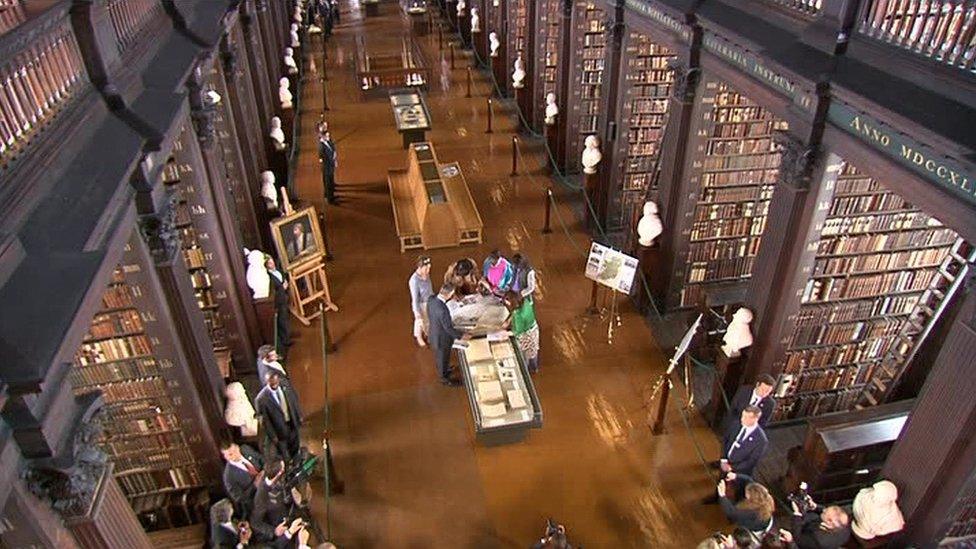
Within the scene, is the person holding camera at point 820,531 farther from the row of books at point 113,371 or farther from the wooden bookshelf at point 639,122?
the row of books at point 113,371

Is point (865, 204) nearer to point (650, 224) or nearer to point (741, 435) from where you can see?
point (741, 435)

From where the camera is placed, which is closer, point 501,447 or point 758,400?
point 758,400

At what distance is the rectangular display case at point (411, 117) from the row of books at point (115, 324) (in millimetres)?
8070

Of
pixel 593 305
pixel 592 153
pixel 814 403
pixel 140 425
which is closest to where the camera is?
pixel 140 425

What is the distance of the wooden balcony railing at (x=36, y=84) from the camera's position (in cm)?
340

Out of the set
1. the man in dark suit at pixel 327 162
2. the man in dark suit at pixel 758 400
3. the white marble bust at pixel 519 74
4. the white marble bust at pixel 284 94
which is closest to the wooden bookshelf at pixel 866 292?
the man in dark suit at pixel 758 400

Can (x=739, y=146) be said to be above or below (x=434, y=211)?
above

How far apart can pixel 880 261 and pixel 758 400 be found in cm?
179

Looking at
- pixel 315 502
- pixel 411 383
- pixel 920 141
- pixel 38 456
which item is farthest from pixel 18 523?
pixel 920 141

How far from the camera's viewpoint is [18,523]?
322 centimetres

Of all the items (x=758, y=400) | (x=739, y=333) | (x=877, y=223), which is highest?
(x=877, y=223)

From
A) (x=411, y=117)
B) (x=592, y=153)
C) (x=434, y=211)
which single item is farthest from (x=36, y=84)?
(x=411, y=117)

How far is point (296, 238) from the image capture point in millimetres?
8273

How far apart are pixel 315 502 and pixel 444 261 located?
4.23 m
